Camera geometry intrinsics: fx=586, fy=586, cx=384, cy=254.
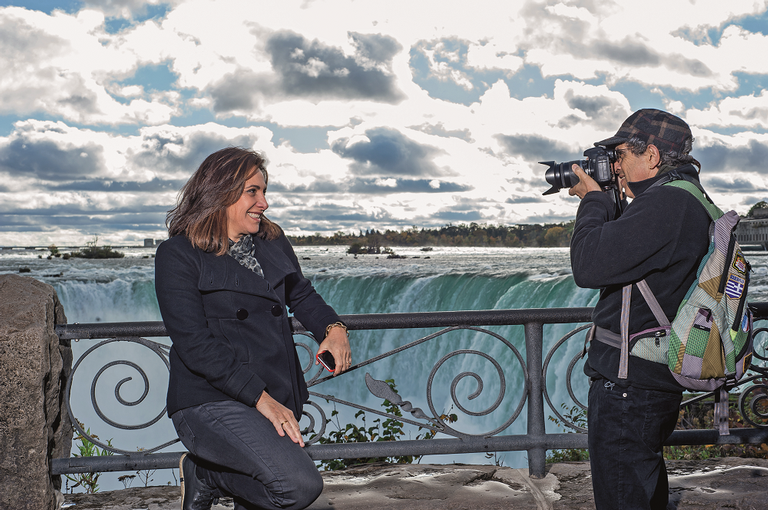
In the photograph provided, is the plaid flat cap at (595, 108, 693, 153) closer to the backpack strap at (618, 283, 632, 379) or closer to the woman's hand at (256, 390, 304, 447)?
the backpack strap at (618, 283, 632, 379)

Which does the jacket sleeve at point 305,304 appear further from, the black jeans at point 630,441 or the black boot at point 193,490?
the black jeans at point 630,441

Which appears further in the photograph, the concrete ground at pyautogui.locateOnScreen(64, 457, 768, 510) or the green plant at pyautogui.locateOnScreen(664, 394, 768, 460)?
the green plant at pyautogui.locateOnScreen(664, 394, 768, 460)

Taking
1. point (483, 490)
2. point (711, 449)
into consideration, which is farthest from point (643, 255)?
point (711, 449)

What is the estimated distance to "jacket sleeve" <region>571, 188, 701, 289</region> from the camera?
1666mm

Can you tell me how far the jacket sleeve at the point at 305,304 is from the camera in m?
2.33

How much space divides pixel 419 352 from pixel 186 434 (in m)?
10.1

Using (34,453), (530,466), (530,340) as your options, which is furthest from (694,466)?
(34,453)

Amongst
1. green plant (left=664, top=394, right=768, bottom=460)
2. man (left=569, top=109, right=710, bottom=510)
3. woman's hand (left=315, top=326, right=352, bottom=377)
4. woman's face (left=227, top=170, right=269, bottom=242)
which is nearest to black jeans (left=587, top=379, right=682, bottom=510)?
man (left=569, top=109, right=710, bottom=510)

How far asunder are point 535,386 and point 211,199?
6.46 ft

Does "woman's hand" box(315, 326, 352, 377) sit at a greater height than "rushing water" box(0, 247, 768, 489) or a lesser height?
greater

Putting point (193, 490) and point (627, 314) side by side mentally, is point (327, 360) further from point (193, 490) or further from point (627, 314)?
point (627, 314)

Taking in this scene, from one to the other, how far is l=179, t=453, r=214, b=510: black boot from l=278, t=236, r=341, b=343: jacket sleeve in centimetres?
66

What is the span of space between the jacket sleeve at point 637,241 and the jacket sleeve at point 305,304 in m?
1.02

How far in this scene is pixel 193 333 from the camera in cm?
189
